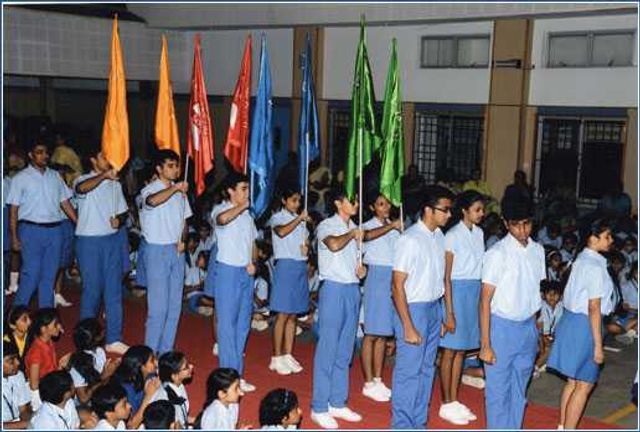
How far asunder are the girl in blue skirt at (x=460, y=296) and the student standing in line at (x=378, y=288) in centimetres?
50

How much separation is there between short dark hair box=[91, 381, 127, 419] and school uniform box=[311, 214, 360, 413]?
143cm

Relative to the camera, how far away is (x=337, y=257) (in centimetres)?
563

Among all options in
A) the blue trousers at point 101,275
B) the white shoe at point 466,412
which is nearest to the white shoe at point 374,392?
the white shoe at point 466,412

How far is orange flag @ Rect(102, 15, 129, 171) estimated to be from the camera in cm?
652

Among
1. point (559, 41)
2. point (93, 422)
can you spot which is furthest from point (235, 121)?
point (559, 41)

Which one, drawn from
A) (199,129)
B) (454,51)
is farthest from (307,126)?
(454,51)

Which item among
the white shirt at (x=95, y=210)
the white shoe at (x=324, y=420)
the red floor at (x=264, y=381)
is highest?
the white shirt at (x=95, y=210)

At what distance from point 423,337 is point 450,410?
93 cm

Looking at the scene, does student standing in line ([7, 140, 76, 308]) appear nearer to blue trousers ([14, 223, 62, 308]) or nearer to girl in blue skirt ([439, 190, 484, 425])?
blue trousers ([14, 223, 62, 308])

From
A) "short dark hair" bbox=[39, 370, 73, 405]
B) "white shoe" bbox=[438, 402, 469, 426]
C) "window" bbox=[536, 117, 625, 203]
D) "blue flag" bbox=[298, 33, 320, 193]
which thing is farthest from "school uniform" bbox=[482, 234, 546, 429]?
"window" bbox=[536, 117, 625, 203]

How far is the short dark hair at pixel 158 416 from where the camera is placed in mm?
4543

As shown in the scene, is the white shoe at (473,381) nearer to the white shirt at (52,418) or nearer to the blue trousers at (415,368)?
the blue trousers at (415,368)

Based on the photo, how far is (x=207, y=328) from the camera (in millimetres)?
8203

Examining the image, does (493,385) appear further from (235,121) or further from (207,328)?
(207,328)
